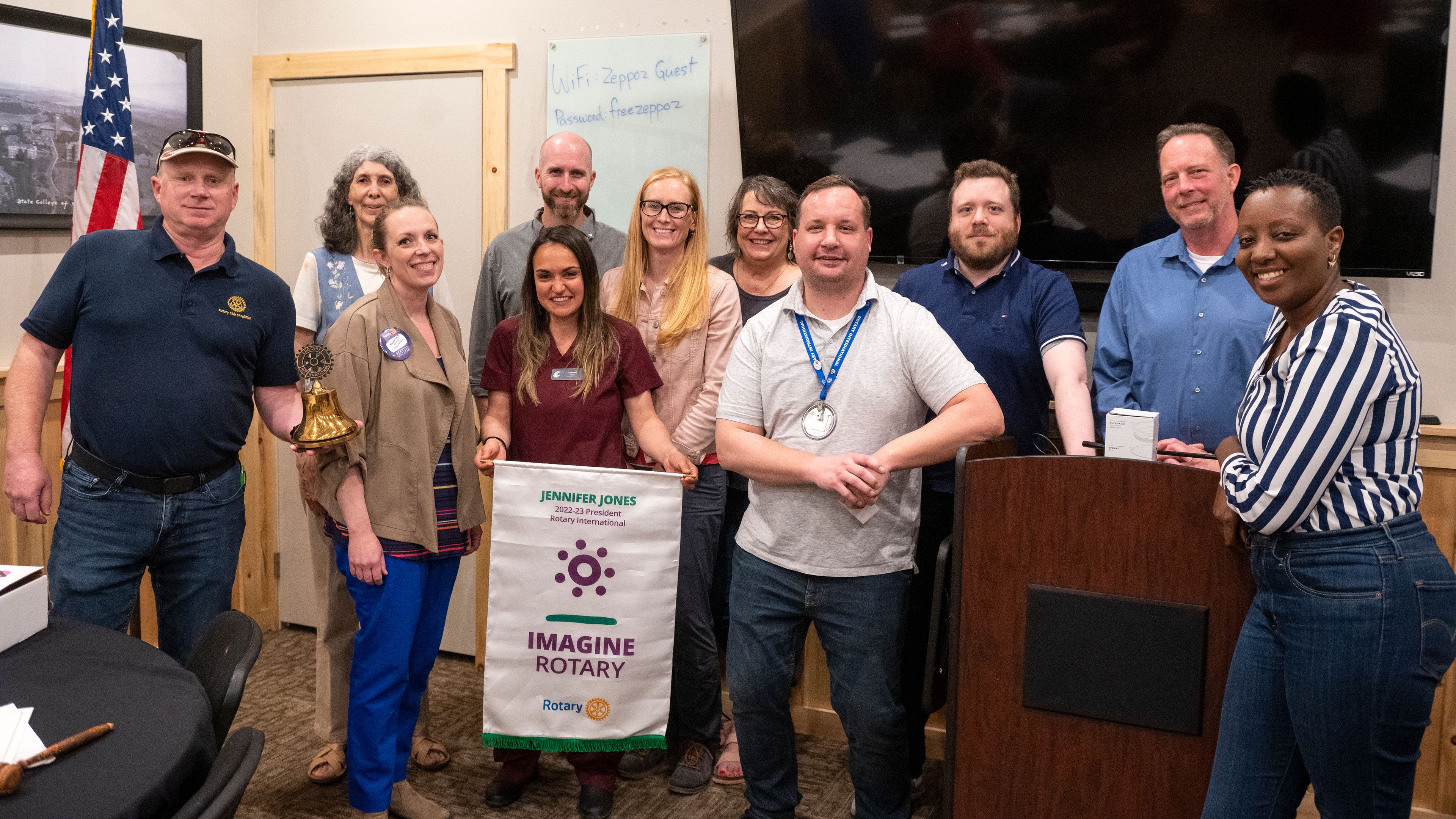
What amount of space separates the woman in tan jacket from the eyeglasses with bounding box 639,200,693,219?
644mm

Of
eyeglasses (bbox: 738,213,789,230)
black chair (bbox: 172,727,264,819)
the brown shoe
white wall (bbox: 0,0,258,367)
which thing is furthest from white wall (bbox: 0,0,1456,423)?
black chair (bbox: 172,727,264,819)

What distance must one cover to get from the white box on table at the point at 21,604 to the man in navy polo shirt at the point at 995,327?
1949mm

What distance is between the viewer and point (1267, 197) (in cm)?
187

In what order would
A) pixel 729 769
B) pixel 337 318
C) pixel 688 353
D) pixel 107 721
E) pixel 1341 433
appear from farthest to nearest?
pixel 729 769, pixel 337 318, pixel 688 353, pixel 1341 433, pixel 107 721

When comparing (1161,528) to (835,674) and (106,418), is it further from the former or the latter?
(106,418)

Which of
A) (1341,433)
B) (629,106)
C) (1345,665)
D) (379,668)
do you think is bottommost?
(379,668)

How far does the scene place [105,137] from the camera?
10.9 feet

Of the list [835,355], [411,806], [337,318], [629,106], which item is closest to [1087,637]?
[835,355]

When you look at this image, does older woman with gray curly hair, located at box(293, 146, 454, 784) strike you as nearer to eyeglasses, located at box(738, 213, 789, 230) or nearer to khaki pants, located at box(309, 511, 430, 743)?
khaki pants, located at box(309, 511, 430, 743)

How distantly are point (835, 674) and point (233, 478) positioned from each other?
1601 millimetres

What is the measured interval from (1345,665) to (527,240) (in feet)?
8.55

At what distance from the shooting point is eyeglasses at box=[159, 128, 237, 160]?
255 centimetres

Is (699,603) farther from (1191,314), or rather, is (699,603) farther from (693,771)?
(1191,314)

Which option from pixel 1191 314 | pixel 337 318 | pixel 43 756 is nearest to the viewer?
Answer: pixel 43 756
